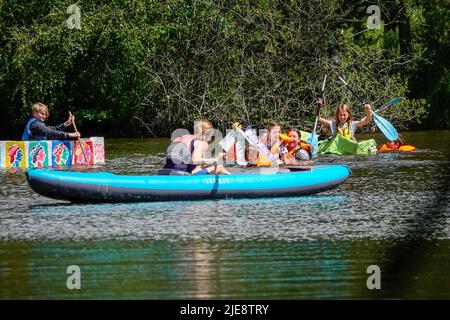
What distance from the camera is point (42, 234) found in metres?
11.9

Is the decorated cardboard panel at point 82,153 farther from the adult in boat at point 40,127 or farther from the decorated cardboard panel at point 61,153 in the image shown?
the adult in boat at point 40,127

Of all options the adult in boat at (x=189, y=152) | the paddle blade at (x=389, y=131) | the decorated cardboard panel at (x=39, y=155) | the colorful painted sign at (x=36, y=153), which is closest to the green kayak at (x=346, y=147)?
the paddle blade at (x=389, y=131)

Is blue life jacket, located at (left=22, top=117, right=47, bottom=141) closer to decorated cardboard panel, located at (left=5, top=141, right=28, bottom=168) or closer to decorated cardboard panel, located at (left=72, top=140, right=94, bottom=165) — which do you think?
decorated cardboard panel, located at (left=5, top=141, right=28, bottom=168)

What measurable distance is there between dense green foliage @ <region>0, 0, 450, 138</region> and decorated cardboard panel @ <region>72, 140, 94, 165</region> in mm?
8052

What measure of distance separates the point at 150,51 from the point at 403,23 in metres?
8.20

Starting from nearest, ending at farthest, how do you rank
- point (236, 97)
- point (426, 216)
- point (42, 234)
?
point (42, 234)
point (426, 216)
point (236, 97)

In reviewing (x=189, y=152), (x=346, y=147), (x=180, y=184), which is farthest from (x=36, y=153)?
(x=180, y=184)

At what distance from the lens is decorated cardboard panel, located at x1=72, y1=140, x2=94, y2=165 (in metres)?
21.1

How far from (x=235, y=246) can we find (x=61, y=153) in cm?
1041

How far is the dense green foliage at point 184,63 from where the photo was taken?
2938 centimetres

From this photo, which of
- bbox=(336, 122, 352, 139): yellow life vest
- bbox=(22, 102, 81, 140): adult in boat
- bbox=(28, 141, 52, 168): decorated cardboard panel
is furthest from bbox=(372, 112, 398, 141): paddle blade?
bbox=(28, 141, 52, 168): decorated cardboard panel
